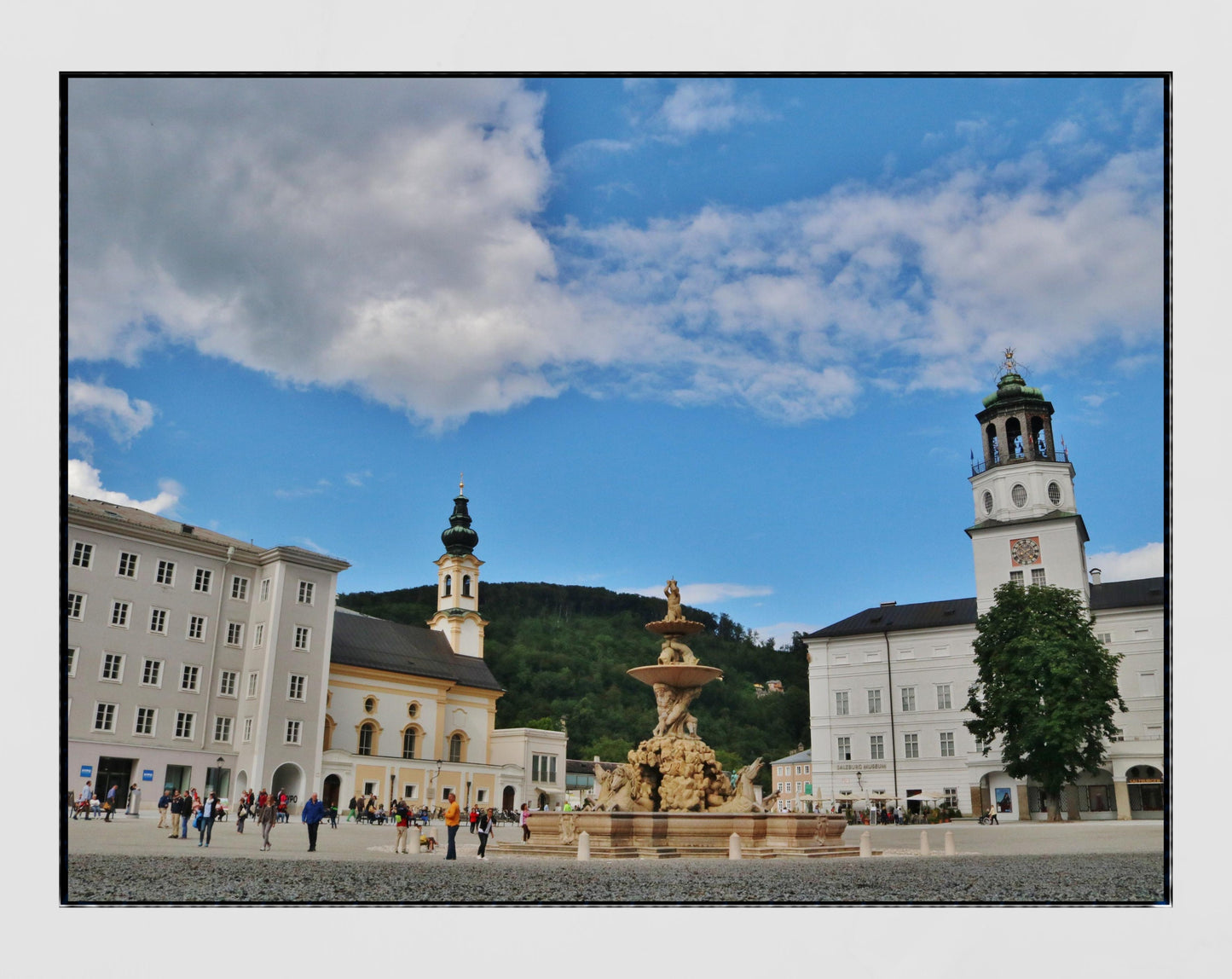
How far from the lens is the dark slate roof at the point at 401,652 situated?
5641cm

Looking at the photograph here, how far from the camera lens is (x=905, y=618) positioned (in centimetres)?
5409

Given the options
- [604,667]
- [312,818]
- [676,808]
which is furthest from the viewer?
[604,667]

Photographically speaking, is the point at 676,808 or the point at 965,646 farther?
the point at 965,646

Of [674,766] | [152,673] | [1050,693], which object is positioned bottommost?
[1050,693]

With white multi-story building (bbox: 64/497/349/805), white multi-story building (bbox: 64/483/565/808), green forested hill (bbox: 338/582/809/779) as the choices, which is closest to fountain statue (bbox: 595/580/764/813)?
white multi-story building (bbox: 64/483/565/808)

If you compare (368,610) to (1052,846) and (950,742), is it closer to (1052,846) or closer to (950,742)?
(950,742)

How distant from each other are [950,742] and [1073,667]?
1652cm

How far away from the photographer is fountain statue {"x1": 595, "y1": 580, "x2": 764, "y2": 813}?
691 inches

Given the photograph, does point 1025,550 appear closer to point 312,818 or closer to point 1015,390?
point 1015,390

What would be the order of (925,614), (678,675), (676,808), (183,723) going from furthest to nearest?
(925,614), (183,723), (678,675), (676,808)

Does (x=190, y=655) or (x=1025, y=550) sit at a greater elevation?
(x=1025, y=550)

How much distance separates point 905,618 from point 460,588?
3116cm

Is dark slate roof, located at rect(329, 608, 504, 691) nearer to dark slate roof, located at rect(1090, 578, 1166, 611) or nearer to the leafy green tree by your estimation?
the leafy green tree

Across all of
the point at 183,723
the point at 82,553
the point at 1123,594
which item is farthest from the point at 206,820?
the point at 1123,594
